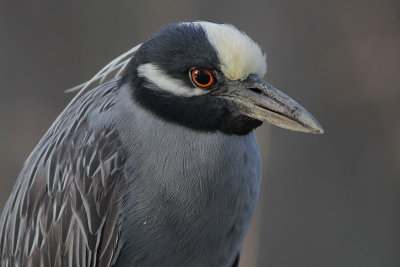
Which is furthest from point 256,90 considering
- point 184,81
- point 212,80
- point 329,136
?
point 329,136

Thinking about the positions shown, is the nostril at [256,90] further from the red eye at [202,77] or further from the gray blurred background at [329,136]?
the gray blurred background at [329,136]

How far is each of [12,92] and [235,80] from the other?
4.89 m

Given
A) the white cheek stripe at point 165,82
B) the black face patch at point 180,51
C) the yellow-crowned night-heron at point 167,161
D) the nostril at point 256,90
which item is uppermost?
the black face patch at point 180,51

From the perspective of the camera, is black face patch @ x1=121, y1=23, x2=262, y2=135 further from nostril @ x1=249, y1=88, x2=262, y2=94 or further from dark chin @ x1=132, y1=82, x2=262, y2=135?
nostril @ x1=249, y1=88, x2=262, y2=94

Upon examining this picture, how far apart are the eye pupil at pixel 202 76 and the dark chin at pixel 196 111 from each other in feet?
0.27

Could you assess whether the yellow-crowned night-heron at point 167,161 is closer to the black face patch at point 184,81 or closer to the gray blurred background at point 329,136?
the black face patch at point 184,81

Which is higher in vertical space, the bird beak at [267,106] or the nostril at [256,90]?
the nostril at [256,90]

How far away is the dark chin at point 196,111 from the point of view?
359 centimetres

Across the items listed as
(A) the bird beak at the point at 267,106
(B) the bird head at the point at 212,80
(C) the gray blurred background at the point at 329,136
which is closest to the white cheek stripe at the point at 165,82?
(B) the bird head at the point at 212,80

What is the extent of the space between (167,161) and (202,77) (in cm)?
53

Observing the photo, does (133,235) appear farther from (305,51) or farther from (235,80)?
(305,51)

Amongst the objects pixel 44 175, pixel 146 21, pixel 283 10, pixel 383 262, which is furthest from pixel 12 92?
pixel 383 262

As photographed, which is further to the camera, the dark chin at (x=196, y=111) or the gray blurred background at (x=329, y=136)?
the gray blurred background at (x=329, y=136)

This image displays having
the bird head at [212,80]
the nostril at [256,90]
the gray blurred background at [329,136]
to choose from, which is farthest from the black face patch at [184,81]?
the gray blurred background at [329,136]
